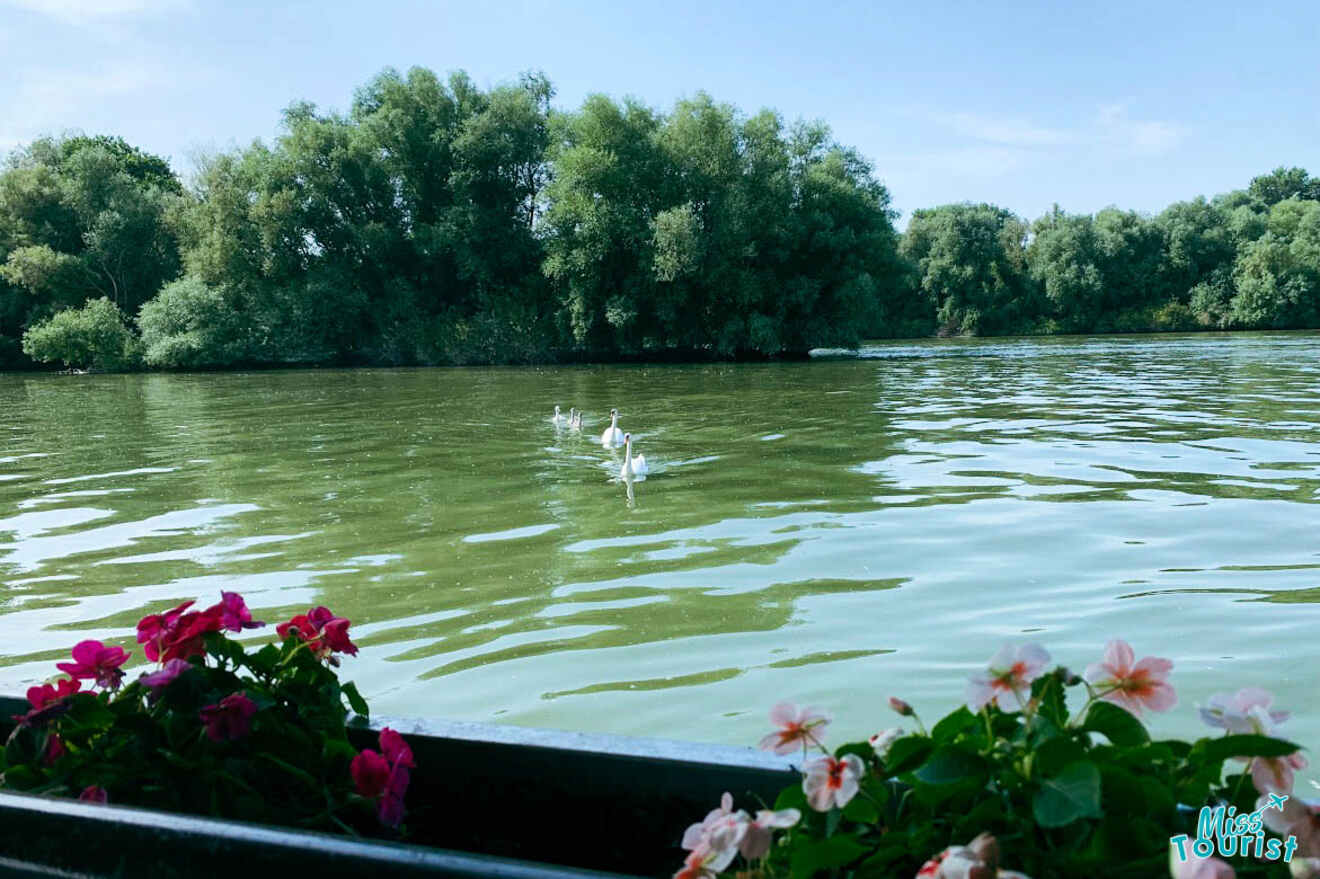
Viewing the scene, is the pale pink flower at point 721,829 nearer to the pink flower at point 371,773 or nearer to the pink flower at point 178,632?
the pink flower at point 371,773

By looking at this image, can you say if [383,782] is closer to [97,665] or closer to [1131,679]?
[97,665]

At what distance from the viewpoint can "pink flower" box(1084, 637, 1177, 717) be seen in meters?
1.56

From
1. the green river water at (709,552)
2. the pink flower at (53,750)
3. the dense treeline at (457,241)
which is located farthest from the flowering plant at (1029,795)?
the dense treeline at (457,241)

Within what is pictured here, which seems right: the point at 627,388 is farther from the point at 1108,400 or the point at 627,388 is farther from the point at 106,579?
the point at 106,579

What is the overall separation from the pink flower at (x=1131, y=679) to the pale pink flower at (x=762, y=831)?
1.70ft

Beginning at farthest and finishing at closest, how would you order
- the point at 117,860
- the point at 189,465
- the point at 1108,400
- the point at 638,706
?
the point at 1108,400
the point at 189,465
the point at 638,706
the point at 117,860

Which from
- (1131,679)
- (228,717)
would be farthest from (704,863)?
(228,717)

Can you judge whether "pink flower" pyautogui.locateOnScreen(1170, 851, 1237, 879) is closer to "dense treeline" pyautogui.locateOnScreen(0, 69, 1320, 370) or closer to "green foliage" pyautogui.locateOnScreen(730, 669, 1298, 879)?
"green foliage" pyautogui.locateOnScreen(730, 669, 1298, 879)

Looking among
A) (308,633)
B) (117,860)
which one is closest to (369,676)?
(308,633)

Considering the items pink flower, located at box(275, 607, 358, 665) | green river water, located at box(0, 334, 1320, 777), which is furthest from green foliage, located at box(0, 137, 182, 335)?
pink flower, located at box(275, 607, 358, 665)

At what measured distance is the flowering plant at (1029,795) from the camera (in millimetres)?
1321

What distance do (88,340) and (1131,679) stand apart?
5085cm

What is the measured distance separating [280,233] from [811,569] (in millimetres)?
43675

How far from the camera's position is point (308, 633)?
8.21ft
